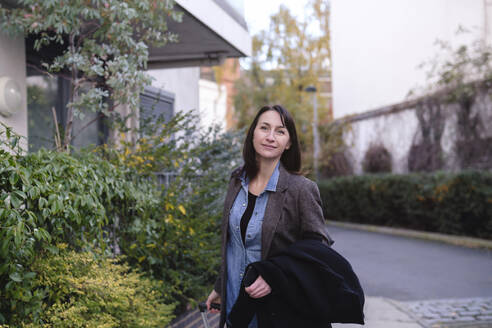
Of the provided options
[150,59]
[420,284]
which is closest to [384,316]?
[420,284]

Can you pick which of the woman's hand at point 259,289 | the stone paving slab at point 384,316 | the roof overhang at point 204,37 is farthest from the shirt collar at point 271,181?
the roof overhang at point 204,37

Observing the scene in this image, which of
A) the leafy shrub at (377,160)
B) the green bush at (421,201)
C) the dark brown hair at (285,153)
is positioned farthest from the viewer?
the leafy shrub at (377,160)

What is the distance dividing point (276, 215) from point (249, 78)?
2653 cm

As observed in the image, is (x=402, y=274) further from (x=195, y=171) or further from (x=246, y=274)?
(x=246, y=274)

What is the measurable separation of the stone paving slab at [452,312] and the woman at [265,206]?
3634mm

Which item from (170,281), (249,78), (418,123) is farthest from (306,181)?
(249,78)

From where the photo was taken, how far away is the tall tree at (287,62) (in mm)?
27859

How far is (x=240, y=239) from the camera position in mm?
2584

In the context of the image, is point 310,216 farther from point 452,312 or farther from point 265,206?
point 452,312

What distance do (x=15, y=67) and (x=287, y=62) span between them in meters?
23.7

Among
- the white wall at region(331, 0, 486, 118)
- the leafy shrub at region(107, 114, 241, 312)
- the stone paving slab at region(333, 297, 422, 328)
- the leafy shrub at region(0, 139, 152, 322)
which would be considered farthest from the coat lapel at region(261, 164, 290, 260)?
the white wall at region(331, 0, 486, 118)

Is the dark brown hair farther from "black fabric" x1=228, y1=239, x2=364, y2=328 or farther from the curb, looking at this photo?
the curb

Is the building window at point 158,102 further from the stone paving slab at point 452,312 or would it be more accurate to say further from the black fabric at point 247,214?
the black fabric at point 247,214

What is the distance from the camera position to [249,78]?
93.7 feet
